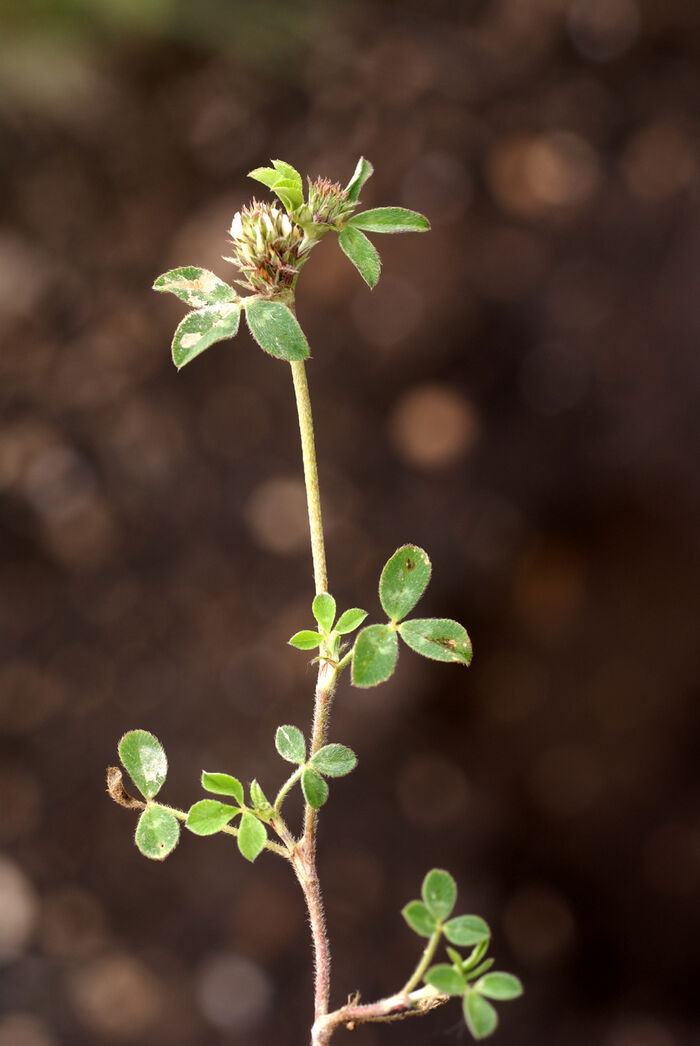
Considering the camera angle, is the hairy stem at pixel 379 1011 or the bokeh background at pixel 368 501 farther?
the bokeh background at pixel 368 501

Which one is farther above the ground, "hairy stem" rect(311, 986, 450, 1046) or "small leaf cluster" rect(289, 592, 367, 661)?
"small leaf cluster" rect(289, 592, 367, 661)

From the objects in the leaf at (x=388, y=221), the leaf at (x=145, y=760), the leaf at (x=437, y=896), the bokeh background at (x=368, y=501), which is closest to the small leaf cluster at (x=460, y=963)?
the leaf at (x=437, y=896)

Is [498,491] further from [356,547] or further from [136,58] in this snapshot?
[136,58]

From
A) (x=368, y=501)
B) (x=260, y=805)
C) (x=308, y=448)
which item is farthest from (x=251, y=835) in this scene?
(x=368, y=501)

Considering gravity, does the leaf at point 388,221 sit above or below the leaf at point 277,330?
above

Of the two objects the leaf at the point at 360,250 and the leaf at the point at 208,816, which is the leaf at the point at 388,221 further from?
the leaf at the point at 208,816

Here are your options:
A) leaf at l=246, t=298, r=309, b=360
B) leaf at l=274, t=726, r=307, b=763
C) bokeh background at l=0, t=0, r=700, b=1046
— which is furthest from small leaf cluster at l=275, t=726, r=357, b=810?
bokeh background at l=0, t=0, r=700, b=1046

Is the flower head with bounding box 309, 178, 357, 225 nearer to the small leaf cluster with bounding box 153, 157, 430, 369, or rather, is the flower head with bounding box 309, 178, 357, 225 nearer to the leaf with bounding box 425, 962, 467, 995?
the small leaf cluster with bounding box 153, 157, 430, 369
